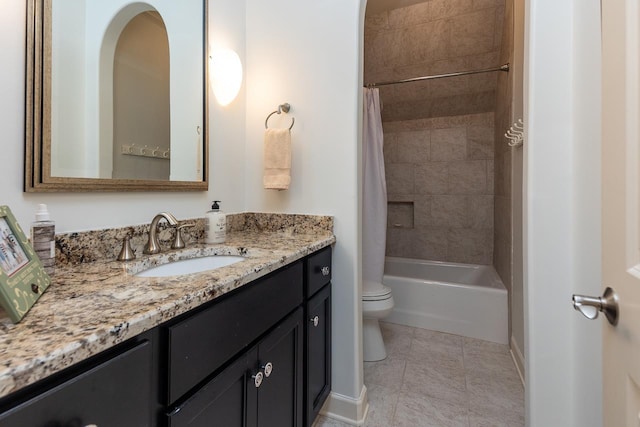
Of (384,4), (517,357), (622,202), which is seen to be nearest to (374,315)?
(517,357)

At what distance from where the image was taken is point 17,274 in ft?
1.79

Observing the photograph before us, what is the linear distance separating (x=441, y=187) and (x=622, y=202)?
2.62 metres

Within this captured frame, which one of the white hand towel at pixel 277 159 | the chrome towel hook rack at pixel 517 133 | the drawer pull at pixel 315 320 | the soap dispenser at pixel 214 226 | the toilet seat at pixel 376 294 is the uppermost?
the chrome towel hook rack at pixel 517 133

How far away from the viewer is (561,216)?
0.88 m

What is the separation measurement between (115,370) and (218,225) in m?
0.82

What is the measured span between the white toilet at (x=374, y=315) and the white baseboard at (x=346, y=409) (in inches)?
19.4

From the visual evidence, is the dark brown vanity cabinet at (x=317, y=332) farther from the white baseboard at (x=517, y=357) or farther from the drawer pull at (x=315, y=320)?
the white baseboard at (x=517, y=357)

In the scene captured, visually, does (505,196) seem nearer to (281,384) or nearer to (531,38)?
(531,38)

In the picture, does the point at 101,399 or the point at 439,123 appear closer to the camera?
the point at 101,399

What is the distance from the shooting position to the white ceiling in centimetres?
233

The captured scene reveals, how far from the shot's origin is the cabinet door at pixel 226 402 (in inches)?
23.8

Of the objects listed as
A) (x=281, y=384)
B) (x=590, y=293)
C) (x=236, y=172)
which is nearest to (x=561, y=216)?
(x=590, y=293)

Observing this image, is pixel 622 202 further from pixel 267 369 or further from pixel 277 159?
pixel 277 159

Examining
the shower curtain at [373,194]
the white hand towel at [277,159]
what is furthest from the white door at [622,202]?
the shower curtain at [373,194]
